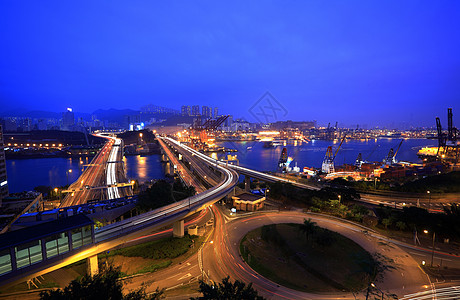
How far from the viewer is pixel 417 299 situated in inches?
186

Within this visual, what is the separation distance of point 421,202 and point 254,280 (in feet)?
34.6

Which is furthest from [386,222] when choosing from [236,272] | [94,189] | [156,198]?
[94,189]

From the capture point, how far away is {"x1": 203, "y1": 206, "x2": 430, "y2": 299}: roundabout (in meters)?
4.99

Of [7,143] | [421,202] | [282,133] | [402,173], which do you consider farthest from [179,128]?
[421,202]

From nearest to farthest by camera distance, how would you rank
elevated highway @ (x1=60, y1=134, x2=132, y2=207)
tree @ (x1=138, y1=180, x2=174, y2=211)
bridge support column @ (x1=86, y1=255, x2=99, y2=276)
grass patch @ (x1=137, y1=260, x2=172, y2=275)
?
bridge support column @ (x1=86, y1=255, x2=99, y2=276), grass patch @ (x1=137, y1=260, x2=172, y2=275), tree @ (x1=138, y1=180, x2=174, y2=211), elevated highway @ (x1=60, y1=134, x2=132, y2=207)

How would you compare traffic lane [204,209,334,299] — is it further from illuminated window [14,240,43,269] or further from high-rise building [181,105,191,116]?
high-rise building [181,105,191,116]

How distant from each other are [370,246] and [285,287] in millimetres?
3610

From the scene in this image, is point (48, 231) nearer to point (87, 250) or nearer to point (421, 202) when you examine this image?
point (87, 250)

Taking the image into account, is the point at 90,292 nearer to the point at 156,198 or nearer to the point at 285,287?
the point at 285,287

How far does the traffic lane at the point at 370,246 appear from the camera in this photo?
17.2 feet

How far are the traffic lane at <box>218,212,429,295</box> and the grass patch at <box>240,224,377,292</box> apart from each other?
33 centimetres

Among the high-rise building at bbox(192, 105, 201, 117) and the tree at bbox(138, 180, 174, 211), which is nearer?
the tree at bbox(138, 180, 174, 211)

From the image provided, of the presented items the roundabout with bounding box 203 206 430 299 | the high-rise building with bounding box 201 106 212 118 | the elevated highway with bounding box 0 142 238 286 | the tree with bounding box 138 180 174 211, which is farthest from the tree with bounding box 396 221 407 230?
the high-rise building with bounding box 201 106 212 118

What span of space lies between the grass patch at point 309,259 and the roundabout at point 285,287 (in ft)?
0.62
